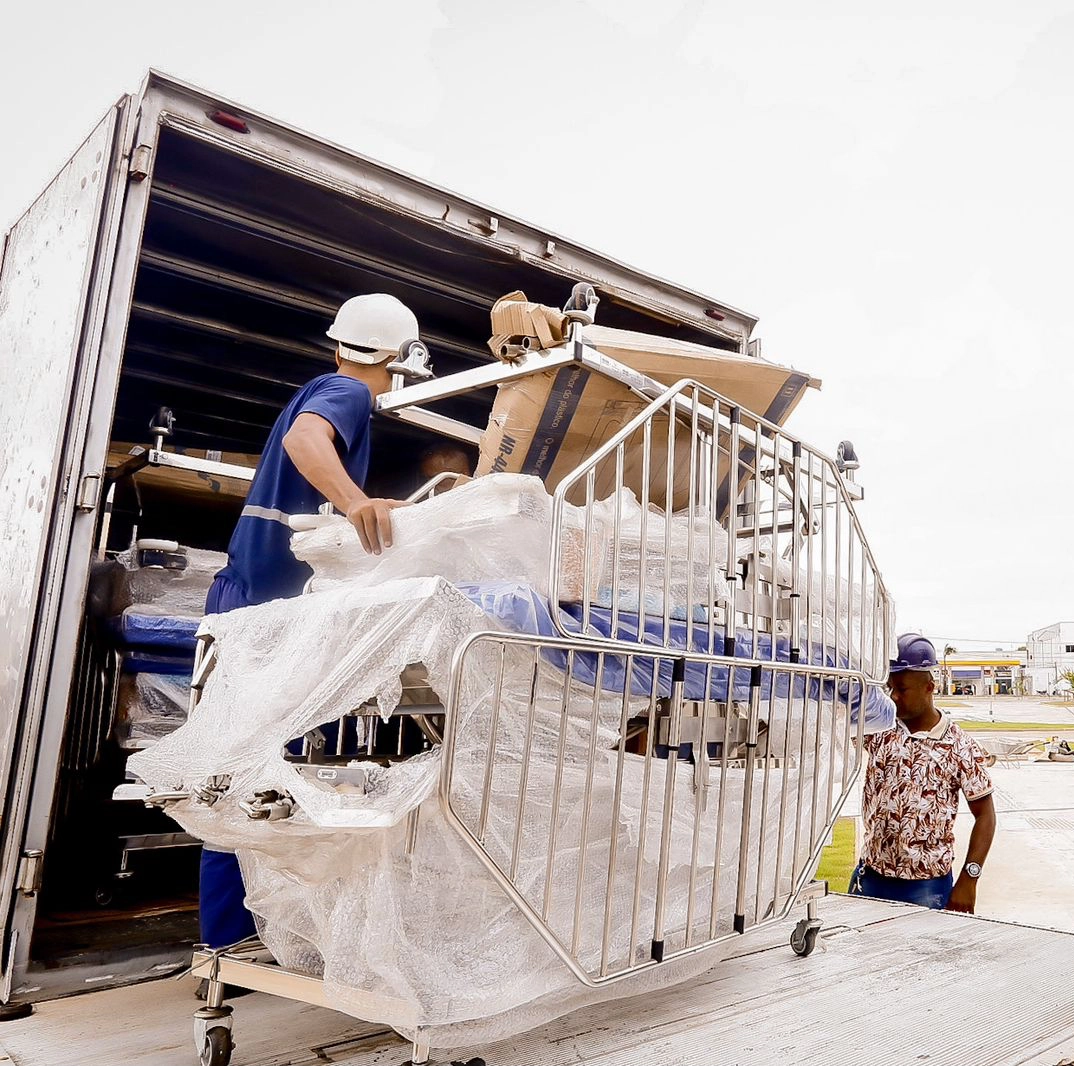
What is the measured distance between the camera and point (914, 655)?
3104 mm

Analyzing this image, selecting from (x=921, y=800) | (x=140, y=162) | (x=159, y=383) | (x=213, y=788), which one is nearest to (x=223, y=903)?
(x=213, y=788)

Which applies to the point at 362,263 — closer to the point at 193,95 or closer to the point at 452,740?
the point at 193,95

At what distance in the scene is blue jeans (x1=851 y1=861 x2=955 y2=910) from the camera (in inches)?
118

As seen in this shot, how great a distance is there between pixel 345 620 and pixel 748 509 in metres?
1.85

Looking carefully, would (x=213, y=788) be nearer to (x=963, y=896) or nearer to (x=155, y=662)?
(x=155, y=662)

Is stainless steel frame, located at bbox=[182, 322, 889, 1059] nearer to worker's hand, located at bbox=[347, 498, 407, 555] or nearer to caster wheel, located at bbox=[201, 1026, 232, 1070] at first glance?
caster wheel, located at bbox=[201, 1026, 232, 1070]

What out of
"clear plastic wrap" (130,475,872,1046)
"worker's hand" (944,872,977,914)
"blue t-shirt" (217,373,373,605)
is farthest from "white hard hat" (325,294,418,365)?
"worker's hand" (944,872,977,914)

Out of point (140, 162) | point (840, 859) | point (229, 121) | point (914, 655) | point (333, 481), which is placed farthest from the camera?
point (840, 859)

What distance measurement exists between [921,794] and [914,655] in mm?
469

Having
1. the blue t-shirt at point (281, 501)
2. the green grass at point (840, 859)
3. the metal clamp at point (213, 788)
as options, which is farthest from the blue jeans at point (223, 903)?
the green grass at point (840, 859)

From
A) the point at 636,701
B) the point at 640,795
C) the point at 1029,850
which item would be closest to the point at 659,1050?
the point at 640,795

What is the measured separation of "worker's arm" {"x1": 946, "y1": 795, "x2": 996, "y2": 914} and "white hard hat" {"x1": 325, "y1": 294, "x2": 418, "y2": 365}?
2419 mm

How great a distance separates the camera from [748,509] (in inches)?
116

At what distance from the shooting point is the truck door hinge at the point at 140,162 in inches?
86.8
